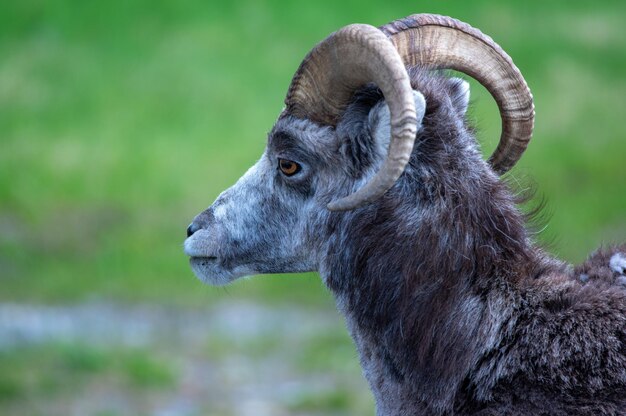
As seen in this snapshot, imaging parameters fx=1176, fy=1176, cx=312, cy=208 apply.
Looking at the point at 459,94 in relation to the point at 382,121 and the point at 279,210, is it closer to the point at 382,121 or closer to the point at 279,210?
the point at 382,121

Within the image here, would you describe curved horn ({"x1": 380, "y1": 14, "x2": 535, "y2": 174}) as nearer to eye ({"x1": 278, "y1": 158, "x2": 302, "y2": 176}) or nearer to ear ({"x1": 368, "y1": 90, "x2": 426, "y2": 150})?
ear ({"x1": 368, "y1": 90, "x2": 426, "y2": 150})

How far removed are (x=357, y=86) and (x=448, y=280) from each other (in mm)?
999

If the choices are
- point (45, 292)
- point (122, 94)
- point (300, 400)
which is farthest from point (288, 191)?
point (122, 94)

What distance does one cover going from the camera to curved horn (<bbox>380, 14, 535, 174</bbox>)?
568 cm

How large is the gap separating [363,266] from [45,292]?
967 centimetres

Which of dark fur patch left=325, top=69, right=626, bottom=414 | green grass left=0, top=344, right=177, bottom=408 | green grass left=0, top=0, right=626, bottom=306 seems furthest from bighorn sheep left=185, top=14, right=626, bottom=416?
green grass left=0, top=0, right=626, bottom=306

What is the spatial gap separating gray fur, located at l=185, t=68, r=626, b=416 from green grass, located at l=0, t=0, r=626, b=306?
8753mm

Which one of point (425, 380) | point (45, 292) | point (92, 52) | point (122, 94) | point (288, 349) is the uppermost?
point (92, 52)

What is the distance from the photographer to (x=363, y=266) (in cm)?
541

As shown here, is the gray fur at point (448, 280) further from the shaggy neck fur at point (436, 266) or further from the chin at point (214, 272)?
the chin at point (214, 272)

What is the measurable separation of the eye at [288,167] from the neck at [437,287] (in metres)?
0.49

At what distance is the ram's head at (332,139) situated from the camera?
17.6 feet

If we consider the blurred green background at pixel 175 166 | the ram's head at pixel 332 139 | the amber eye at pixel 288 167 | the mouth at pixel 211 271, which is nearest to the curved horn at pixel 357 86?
the ram's head at pixel 332 139

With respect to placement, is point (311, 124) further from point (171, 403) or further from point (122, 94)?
point (122, 94)
